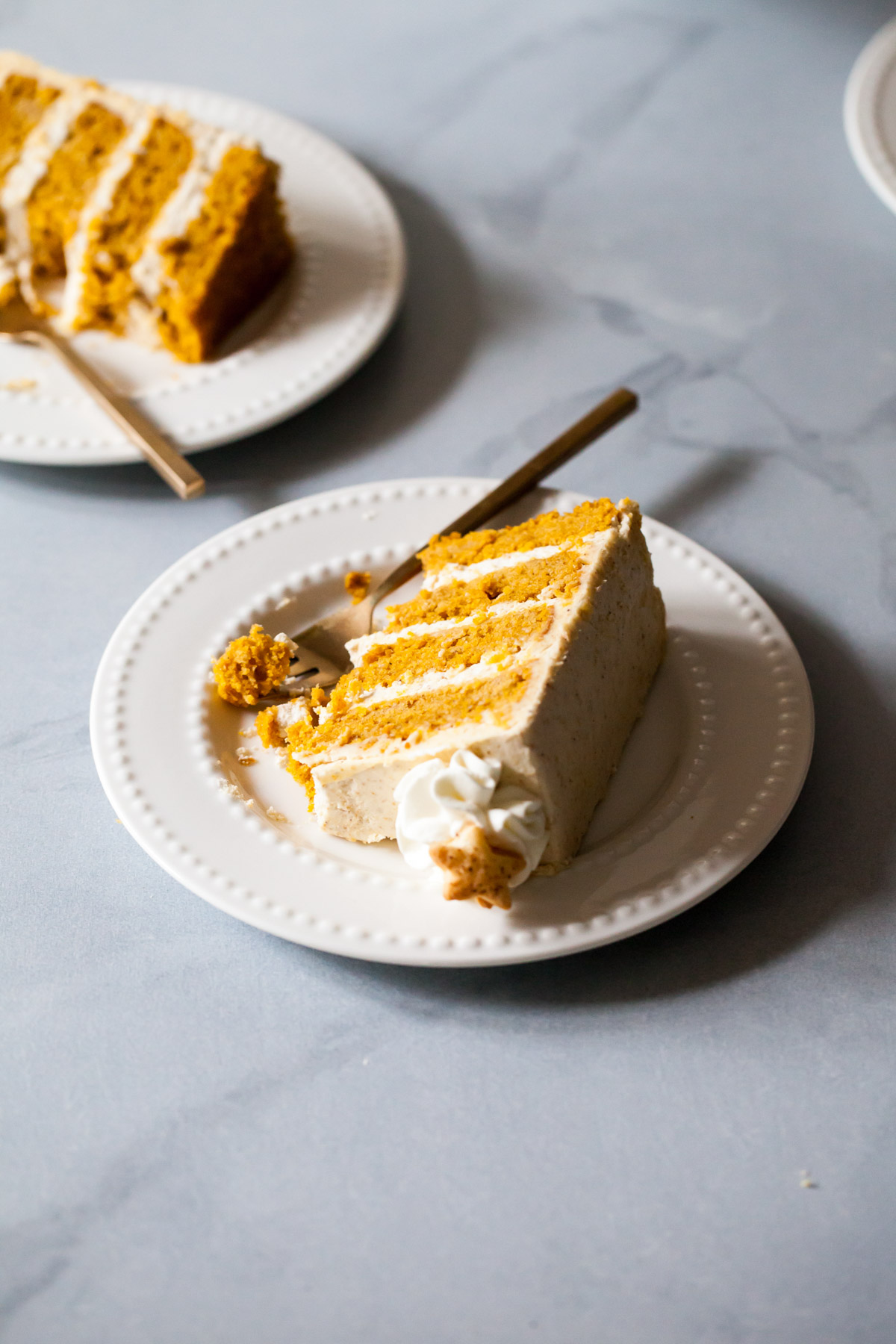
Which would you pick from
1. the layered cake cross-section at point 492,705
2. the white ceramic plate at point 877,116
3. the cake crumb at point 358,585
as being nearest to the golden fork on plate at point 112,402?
the cake crumb at point 358,585

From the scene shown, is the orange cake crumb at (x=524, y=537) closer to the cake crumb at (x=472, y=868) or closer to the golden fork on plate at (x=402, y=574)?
the golden fork on plate at (x=402, y=574)

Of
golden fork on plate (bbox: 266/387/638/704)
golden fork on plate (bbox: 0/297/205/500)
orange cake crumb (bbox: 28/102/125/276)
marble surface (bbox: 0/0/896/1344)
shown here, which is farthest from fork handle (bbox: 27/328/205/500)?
golden fork on plate (bbox: 266/387/638/704)

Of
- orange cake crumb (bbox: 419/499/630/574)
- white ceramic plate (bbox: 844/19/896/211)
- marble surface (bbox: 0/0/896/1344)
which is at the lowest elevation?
marble surface (bbox: 0/0/896/1344)

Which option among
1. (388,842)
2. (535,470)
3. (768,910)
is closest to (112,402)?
(535,470)

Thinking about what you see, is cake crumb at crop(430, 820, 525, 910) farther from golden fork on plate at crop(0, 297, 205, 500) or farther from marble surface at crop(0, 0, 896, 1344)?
golden fork on plate at crop(0, 297, 205, 500)

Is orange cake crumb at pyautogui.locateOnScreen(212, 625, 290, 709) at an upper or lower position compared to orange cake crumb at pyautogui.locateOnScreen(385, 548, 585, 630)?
lower

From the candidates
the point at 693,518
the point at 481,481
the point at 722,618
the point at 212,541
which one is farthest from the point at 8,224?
the point at 722,618

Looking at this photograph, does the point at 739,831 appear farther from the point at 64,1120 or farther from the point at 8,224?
the point at 8,224
